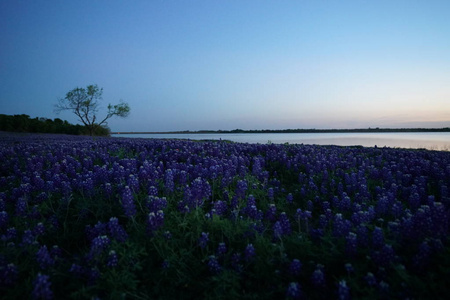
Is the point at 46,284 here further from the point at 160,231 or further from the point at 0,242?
the point at 0,242

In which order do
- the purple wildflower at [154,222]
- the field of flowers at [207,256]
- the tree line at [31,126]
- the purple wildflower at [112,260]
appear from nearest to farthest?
the field of flowers at [207,256], the purple wildflower at [112,260], the purple wildflower at [154,222], the tree line at [31,126]

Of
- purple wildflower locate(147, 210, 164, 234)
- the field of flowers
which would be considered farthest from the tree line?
purple wildflower locate(147, 210, 164, 234)

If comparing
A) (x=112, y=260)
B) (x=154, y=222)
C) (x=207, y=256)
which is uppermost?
(x=154, y=222)

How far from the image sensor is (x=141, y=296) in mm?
2799

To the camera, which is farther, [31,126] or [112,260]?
[31,126]

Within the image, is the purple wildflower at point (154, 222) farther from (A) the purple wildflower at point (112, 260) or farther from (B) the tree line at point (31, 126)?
(B) the tree line at point (31, 126)

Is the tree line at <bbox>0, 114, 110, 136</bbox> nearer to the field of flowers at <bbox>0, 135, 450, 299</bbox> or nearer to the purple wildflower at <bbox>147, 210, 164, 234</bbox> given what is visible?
the field of flowers at <bbox>0, 135, 450, 299</bbox>

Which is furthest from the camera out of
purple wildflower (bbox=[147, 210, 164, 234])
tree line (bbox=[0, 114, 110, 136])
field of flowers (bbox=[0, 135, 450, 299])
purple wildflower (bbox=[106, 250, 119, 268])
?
tree line (bbox=[0, 114, 110, 136])

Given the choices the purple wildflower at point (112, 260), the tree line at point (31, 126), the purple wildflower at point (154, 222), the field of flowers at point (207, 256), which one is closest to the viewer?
the field of flowers at point (207, 256)

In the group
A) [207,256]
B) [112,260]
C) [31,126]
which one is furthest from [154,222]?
[31,126]

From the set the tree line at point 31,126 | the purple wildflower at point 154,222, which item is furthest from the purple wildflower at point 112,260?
the tree line at point 31,126

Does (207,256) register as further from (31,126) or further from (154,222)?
(31,126)

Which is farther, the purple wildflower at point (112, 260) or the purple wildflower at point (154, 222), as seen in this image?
the purple wildflower at point (154, 222)

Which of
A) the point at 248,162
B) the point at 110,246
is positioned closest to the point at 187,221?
the point at 110,246
